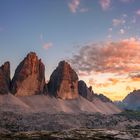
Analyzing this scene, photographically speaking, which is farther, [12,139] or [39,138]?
[39,138]

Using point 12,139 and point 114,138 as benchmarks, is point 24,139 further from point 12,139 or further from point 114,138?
point 114,138

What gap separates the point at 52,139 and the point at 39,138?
631 cm

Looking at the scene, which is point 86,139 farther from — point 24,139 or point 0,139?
point 0,139

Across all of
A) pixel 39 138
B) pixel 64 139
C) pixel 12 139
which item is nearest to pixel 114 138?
pixel 64 139

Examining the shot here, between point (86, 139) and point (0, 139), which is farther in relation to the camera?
point (86, 139)

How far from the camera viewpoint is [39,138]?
127 m

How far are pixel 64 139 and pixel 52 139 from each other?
4737mm

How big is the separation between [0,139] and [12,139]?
15.9 feet

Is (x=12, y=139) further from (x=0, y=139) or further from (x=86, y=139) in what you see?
(x=86, y=139)

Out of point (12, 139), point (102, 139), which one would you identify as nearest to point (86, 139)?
point (102, 139)

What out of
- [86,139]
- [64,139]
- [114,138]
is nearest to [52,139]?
[64,139]

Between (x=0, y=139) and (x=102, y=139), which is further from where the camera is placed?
(x=102, y=139)

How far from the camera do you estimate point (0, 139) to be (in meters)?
116

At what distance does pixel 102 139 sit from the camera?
412 feet
